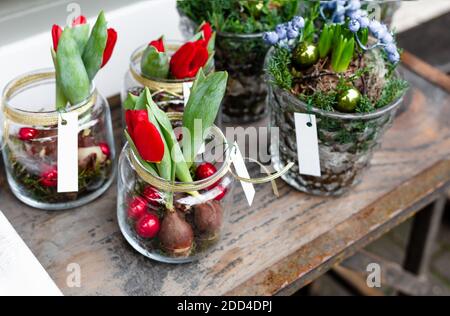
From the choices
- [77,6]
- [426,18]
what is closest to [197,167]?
[77,6]

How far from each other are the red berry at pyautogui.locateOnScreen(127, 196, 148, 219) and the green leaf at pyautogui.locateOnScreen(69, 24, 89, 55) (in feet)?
0.61

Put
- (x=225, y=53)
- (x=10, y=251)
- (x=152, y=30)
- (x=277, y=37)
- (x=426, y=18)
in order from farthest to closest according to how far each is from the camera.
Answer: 1. (x=426, y=18)
2. (x=152, y=30)
3. (x=225, y=53)
4. (x=277, y=37)
5. (x=10, y=251)

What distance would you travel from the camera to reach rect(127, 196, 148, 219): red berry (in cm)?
68

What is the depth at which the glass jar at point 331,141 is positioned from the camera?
2.38 ft

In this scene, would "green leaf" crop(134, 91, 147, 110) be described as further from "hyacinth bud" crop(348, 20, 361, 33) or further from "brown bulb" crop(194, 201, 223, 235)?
"hyacinth bud" crop(348, 20, 361, 33)

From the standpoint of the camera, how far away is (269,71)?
29.5 inches

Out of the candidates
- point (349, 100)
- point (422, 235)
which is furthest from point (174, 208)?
point (422, 235)

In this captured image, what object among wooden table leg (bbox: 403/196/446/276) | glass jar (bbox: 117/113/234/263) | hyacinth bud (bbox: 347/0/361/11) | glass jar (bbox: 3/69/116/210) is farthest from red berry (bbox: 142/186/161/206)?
wooden table leg (bbox: 403/196/446/276)

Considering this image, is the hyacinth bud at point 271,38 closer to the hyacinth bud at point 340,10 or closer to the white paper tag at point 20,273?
the hyacinth bud at point 340,10

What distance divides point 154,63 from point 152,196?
0.58 feet

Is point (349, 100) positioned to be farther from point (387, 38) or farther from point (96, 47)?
point (96, 47)

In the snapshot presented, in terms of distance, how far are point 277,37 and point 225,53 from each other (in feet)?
0.41

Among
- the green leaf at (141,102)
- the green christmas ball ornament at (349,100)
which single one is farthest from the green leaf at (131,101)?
the green christmas ball ornament at (349,100)
